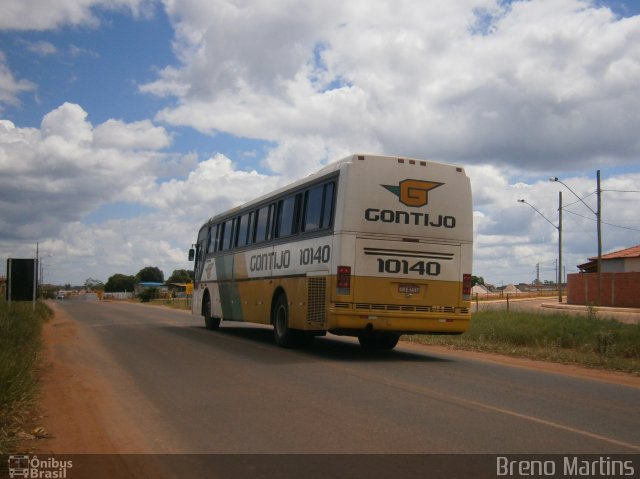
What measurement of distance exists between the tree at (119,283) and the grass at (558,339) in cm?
16314

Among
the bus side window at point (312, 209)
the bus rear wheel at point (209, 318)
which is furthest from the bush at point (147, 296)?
the bus side window at point (312, 209)

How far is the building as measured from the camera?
47.3 m

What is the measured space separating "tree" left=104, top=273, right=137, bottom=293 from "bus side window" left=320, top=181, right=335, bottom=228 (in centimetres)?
16750

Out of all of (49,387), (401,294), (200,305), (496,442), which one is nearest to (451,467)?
(496,442)

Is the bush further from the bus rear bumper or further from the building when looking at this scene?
the bus rear bumper

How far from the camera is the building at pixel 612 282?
47344 millimetres

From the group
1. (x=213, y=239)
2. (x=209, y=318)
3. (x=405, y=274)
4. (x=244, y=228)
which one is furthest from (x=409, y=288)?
(x=209, y=318)

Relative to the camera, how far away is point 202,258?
2361 centimetres

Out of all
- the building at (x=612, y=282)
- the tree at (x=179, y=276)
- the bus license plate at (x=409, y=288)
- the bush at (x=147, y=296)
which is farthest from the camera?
the tree at (x=179, y=276)

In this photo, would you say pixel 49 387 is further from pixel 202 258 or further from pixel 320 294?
pixel 202 258

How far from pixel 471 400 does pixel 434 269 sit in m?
4.97

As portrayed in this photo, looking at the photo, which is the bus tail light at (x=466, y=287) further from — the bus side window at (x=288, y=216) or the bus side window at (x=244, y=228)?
the bus side window at (x=244, y=228)

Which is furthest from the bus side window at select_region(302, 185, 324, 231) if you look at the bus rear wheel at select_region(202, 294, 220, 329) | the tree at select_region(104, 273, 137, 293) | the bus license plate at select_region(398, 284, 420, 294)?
the tree at select_region(104, 273, 137, 293)

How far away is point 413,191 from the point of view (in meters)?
13.3
